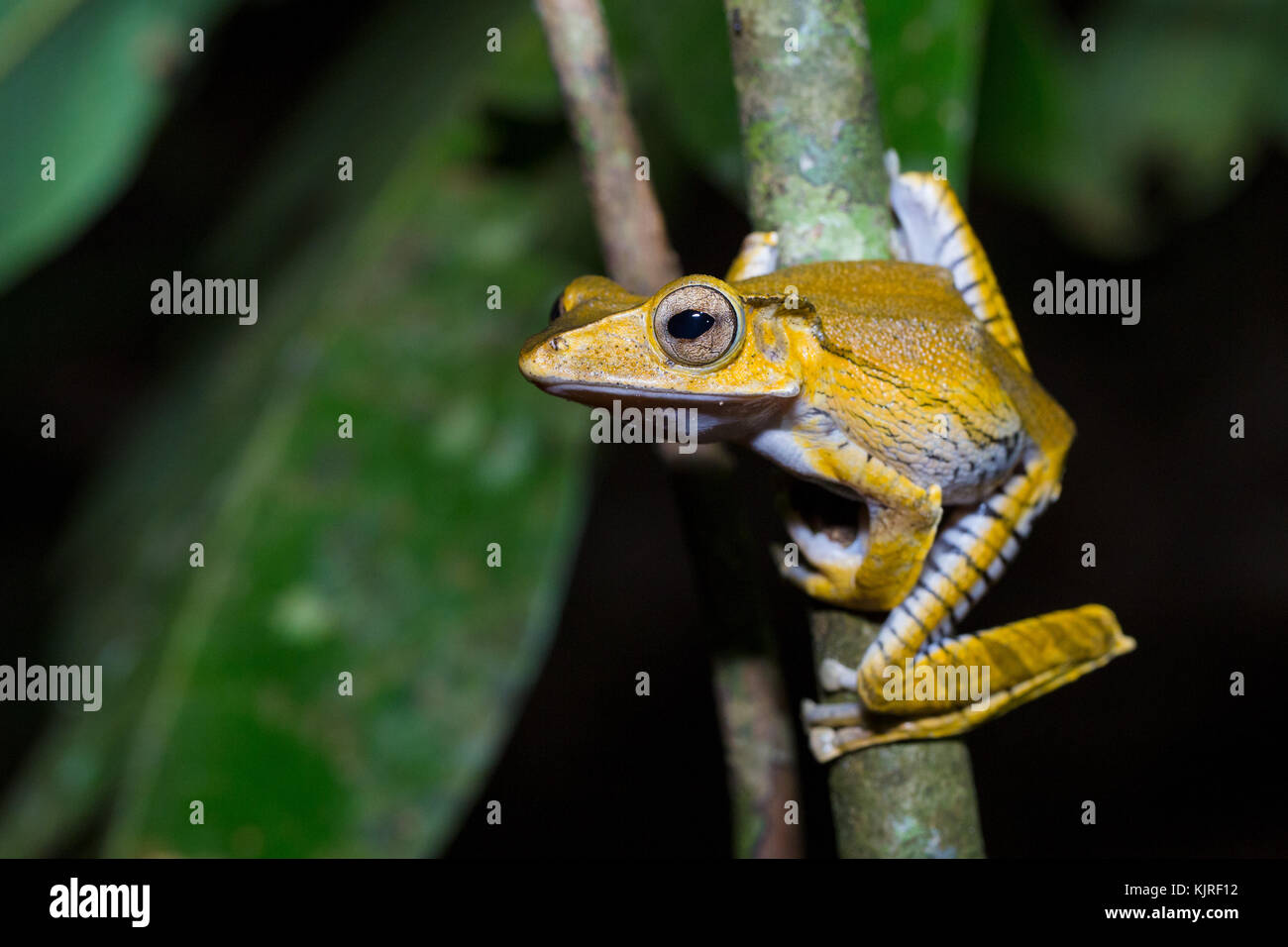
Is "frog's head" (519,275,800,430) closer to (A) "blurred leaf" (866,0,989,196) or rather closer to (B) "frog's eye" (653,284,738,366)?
(B) "frog's eye" (653,284,738,366)

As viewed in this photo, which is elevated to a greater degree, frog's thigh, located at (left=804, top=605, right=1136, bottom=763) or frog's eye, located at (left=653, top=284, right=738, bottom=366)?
frog's eye, located at (left=653, top=284, right=738, bottom=366)

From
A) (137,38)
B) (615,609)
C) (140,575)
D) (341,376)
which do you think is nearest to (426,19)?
(137,38)

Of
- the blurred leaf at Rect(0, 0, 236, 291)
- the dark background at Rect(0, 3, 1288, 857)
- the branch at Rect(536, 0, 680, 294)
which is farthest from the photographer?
the dark background at Rect(0, 3, 1288, 857)

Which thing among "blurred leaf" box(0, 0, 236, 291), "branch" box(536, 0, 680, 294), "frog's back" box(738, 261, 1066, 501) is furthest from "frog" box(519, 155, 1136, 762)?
"blurred leaf" box(0, 0, 236, 291)

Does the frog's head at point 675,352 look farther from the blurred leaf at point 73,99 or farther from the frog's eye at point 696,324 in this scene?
the blurred leaf at point 73,99

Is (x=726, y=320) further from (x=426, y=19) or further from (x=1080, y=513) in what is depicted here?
(x=1080, y=513)

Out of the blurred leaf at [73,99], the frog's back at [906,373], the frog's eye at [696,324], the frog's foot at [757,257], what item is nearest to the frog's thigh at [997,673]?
the frog's back at [906,373]
